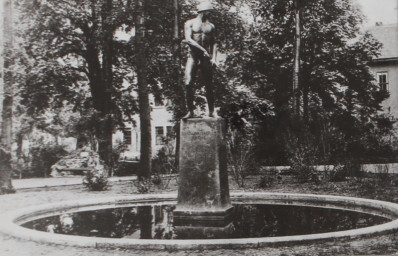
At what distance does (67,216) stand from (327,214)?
5151mm

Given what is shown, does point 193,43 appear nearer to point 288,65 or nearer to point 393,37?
point 288,65

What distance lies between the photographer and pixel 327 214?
1030 centimetres

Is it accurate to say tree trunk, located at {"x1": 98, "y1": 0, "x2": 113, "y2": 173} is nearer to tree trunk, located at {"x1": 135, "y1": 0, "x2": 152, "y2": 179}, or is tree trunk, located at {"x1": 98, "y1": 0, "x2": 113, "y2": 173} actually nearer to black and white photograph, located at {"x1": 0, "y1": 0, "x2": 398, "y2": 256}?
black and white photograph, located at {"x1": 0, "y1": 0, "x2": 398, "y2": 256}

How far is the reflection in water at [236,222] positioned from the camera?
28.4 feet

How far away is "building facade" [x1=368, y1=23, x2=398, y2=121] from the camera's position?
4272 cm

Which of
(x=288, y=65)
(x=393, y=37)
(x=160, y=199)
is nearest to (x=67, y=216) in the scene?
(x=160, y=199)

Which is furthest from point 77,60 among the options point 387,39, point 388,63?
point 387,39

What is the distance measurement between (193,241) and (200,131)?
2.52m

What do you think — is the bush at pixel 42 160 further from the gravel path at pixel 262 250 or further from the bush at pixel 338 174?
the gravel path at pixel 262 250

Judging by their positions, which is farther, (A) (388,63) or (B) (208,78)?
(A) (388,63)

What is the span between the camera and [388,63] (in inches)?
1704

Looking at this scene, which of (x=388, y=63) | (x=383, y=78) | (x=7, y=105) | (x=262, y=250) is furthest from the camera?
(x=383, y=78)

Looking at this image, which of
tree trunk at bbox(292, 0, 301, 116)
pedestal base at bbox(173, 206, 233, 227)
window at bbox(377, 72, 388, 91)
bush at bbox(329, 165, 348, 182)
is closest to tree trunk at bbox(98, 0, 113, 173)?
tree trunk at bbox(292, 0, 301, 116)

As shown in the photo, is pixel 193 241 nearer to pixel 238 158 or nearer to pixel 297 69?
pixel 238 158
